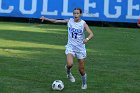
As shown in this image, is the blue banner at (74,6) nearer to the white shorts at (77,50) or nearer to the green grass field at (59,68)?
the green grass field at (59,68)

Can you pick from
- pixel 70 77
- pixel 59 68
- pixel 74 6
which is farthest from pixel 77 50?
pixel 74 6

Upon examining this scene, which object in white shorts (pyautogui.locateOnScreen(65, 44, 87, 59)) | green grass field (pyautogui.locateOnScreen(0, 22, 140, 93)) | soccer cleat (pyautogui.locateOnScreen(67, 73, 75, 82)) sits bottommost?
green grass field (pyautogui.locateOnScreen(0, 22, 140, 93))

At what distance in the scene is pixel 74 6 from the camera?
4219 centimetres

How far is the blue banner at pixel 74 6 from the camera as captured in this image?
1651 inches

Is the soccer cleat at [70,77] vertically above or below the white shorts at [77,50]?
below

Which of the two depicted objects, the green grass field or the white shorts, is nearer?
the white shorts

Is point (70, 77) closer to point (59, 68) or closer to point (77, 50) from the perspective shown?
point (77, 50)

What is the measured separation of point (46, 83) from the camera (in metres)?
12.3

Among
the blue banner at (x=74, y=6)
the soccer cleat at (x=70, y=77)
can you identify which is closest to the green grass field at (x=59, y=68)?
the soccer cleat at (x=70, y=77)

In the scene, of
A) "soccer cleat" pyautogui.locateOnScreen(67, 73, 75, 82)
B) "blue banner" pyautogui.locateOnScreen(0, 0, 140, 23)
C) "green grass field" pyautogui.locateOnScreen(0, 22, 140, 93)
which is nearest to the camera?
"green grass field" pyautogui.locateOnScreen(0, 22, 140, 93)

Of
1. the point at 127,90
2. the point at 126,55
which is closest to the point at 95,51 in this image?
the point at 126,55

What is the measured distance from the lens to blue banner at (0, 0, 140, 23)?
41.9 metres

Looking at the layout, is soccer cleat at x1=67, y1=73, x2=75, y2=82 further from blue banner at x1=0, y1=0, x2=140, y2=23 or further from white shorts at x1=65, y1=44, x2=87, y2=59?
blue banner at x1=0, y1=0, x2=140, y2=23

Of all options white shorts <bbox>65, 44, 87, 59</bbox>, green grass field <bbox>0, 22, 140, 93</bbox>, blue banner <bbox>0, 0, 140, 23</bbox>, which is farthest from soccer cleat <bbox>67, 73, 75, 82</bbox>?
blue banner <bbox>0, 0, 140, 23</bbox>
